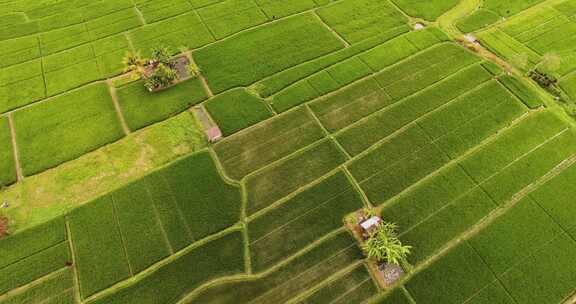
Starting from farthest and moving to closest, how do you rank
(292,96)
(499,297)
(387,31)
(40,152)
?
(387,31) → (292,96) → (40,152) → (499,297)

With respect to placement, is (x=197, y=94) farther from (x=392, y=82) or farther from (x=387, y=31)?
(x=387, y=31)

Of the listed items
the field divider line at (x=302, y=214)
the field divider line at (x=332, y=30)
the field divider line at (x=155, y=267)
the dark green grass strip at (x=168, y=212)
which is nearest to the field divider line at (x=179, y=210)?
the dark green grass strip at (x=168, y=212)

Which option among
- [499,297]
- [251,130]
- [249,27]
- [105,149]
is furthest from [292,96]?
[499,297]

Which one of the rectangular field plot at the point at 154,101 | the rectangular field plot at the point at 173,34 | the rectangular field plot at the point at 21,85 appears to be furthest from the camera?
the rectangular field plot at the point at 173,34

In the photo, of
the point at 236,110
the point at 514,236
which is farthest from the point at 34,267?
the point at 514,236

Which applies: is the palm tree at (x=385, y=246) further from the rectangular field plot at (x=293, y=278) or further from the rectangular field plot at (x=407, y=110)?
the rectangular field plot at (x=407, y=110)

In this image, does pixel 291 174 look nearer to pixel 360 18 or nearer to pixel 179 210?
pixel 179 210

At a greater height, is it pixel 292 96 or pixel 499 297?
pixel 292 96
